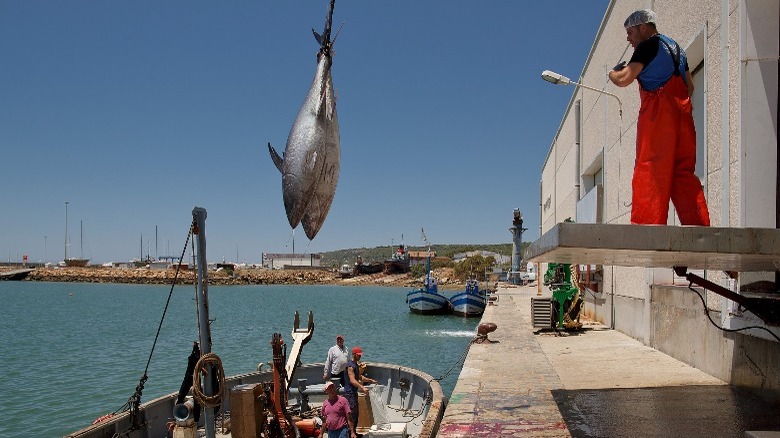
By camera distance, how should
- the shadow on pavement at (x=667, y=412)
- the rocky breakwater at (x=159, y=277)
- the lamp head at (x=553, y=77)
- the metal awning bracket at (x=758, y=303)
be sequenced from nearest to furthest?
the metal awning bracket at (x=758, y=303)
the shadow on pavement at (x=667, y=412)
the lamp head at (x=553, y=77)
the rocky breakwater at (x=159, y=277)

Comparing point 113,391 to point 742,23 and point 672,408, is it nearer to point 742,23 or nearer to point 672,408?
point 672,408

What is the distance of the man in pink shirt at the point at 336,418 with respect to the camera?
862 cm

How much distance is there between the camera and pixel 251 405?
932 cm

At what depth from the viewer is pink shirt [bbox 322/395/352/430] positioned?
8.64m

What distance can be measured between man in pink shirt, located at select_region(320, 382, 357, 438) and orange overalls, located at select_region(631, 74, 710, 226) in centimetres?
525

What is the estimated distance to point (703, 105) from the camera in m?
8.88

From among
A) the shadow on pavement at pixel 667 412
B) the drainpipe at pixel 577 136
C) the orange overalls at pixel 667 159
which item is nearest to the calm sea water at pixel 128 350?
the shadow on pavement at pixel 667 412

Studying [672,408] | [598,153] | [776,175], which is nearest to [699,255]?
[776,175]

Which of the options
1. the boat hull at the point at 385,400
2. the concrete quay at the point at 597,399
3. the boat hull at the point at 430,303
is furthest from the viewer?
the boat hull at the point at 430,303

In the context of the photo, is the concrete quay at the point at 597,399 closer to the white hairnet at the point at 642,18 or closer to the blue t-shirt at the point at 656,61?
the blue t-shirt at the point at 656,61

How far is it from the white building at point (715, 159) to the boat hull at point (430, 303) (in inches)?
1584

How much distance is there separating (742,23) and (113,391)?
22913 mm

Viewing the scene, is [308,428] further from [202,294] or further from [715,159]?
[715,159]

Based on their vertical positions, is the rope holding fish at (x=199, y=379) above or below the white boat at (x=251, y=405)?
above
